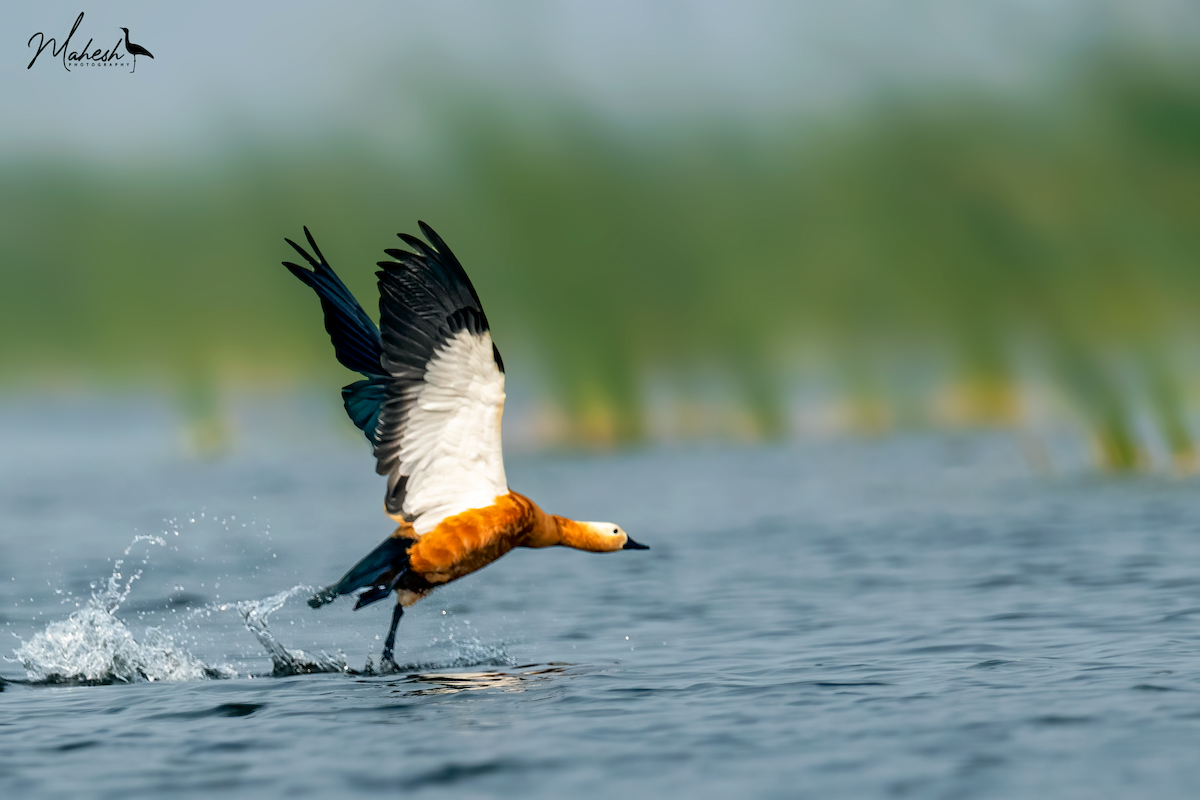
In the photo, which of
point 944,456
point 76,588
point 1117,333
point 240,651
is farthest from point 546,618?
point 944,456

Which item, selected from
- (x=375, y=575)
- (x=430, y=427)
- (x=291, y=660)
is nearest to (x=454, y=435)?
(x=430, y=427)

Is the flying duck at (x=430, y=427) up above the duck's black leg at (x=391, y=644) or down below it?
above

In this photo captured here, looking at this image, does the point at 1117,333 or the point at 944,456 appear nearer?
the point at 1117,333

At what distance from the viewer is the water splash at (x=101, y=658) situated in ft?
27.6

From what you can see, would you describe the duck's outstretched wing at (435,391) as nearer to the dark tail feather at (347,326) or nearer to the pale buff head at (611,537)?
the dark tail feather at (347,326)

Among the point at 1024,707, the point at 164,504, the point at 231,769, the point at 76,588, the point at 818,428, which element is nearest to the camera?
the point at 231,769

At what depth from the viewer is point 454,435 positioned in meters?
8.16

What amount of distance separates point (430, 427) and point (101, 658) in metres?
2.57

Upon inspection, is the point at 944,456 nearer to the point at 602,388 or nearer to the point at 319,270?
the point at 602,388

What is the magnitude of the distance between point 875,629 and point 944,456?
1439 centimetres

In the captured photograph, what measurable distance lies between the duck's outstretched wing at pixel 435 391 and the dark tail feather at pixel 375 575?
19 centimetres

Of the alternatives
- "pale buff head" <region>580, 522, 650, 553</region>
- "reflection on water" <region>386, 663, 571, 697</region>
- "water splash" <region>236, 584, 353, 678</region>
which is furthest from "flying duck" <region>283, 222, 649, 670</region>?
"reflection on water" <region>386, 663, 571, 697</region>

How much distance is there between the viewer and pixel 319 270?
8.98 m

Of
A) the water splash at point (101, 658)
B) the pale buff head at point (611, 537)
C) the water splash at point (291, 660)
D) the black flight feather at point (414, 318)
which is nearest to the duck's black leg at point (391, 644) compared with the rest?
the water splash at point (291, 660)
